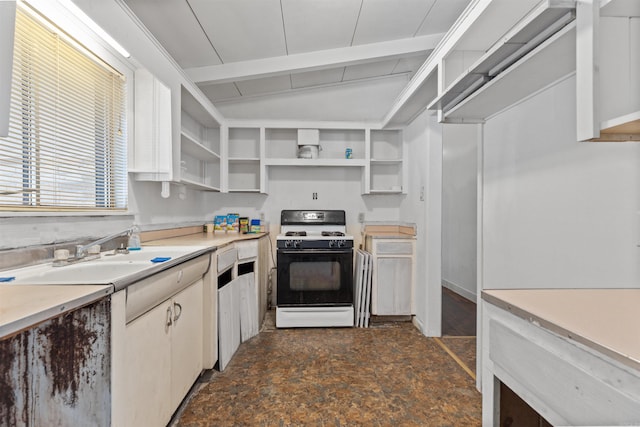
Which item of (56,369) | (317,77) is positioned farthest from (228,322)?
Result: (317,77)

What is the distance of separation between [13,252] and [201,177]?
90.7 inches

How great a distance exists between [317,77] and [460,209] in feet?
8.63

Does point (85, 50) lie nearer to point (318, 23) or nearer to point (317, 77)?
point (318, 23)

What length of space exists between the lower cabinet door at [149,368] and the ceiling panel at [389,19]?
2361 millimetres

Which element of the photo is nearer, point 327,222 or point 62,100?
point 62,100

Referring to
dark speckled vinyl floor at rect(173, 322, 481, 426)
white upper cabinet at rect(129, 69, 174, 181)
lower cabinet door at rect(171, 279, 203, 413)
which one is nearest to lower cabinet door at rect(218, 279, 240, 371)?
dark speckled vinyl floor at rect(173, 322, 481, 426)

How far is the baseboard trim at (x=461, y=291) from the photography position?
3.74m

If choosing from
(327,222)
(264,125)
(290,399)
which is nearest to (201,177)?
(264,125)

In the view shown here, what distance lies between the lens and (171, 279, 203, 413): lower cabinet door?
1.51 m

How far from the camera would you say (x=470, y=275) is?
379 cm

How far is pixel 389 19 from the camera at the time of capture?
88.6 inches

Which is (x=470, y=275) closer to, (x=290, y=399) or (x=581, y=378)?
(x=290, y=399)

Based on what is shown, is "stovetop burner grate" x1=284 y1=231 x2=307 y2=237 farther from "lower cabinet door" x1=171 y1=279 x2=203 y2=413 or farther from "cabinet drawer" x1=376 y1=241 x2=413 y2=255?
"lower cabinet door" x1=171 y1=279 x2=203 y2=413

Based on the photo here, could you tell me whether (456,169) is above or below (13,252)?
above
